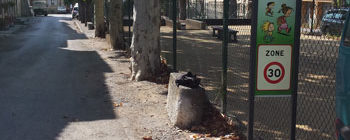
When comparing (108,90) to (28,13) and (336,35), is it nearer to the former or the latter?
(336,35)

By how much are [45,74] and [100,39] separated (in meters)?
11.0

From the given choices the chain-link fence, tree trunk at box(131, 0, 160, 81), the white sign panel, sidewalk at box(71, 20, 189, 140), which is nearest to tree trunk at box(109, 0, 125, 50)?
the chain-link fence

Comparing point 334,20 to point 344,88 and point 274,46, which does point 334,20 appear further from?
point 344,88

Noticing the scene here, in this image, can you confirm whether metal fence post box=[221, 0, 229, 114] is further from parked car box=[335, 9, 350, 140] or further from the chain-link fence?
parked car box=[335, 9, 350, 140]

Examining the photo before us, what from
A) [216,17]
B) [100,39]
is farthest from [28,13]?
[100,39]

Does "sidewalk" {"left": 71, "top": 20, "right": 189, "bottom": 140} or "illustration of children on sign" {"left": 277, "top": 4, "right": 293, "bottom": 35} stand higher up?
"illustration of children on sign" {"left": 277, "top": 4, "right": 293, "bottom": 35}

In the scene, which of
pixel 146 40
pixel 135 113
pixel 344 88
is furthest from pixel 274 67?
pixel 146 40

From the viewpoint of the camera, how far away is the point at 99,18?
22.1 m

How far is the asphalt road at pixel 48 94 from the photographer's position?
6.39 metres

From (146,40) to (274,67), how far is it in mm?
5517

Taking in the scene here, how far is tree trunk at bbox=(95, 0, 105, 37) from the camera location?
21641 millimetres

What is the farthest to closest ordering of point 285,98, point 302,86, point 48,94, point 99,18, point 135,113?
point 99,18
point 302,86
point 48,94
point 285,98
point 135,113

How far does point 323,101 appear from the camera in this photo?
25.7 ft

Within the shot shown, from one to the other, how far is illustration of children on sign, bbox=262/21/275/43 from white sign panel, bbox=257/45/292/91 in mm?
80
